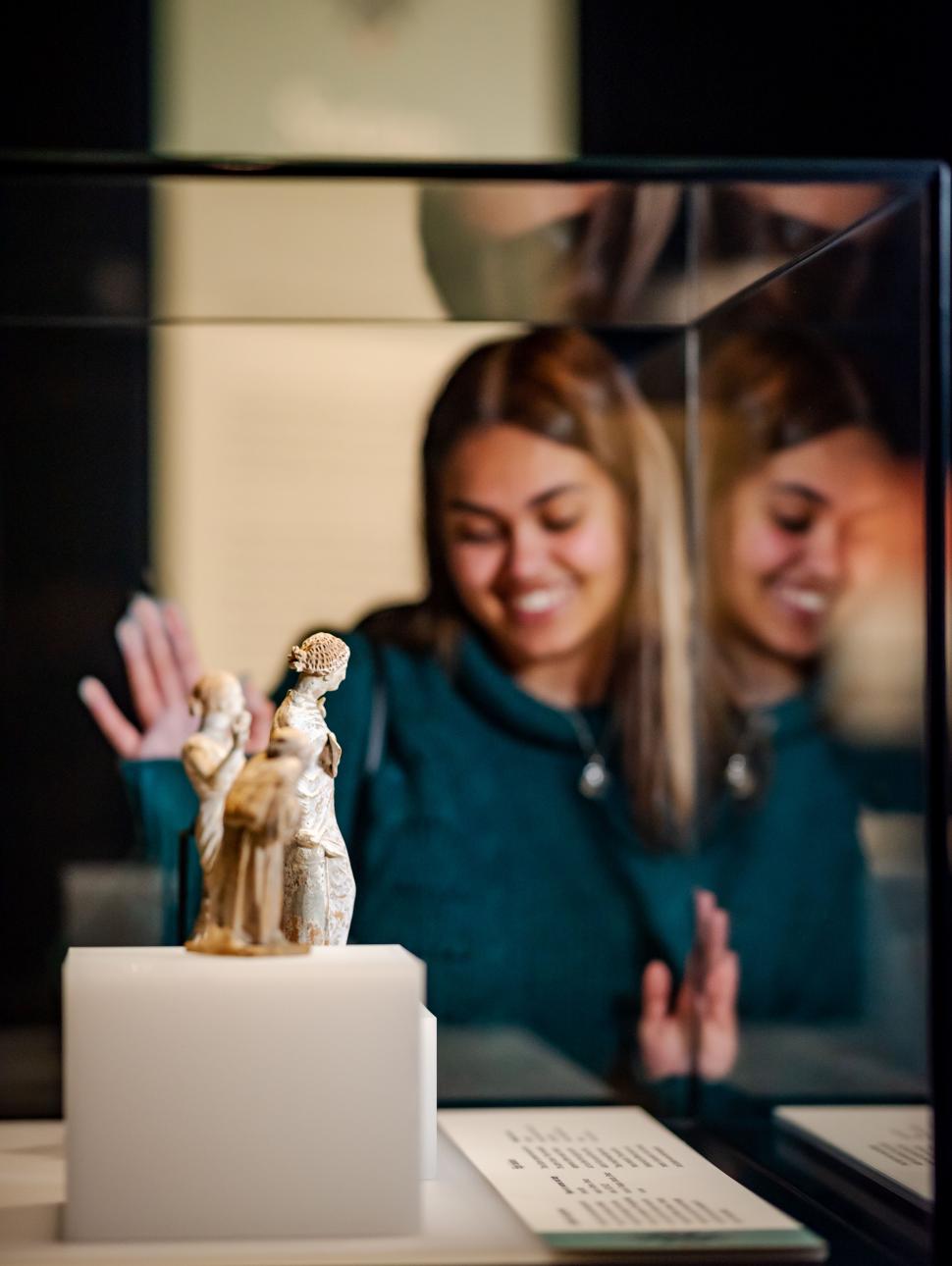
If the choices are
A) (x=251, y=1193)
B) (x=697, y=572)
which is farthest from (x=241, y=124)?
(x=251, y=1193)

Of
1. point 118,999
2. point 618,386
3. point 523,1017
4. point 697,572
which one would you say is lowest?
point 523,1017

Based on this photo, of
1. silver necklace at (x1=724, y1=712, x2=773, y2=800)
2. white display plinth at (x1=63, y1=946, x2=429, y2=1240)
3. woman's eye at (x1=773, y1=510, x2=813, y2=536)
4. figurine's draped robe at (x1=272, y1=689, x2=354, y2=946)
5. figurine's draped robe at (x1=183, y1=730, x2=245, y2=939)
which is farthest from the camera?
silver necklace at (x1=724, y1=712, x2=773, y2=800)

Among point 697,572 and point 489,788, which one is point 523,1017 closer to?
point 489,788

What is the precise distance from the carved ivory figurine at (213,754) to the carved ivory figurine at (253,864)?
89 millimetres

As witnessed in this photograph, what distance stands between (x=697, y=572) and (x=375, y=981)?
1.54 meters

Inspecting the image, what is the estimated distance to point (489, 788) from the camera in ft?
11.7

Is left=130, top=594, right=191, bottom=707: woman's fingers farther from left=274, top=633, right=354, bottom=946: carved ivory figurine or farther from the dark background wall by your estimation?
left=274, top=633, right=354, bottom=946: carved ivory figurine

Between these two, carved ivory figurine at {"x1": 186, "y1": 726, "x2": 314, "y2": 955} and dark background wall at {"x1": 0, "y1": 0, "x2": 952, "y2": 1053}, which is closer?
carved ivory figurine at {"x1": 186, "y1": 726, "x2": 314, "y2": 955}

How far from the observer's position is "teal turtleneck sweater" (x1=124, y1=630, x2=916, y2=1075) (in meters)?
3.47

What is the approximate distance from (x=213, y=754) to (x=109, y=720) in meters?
1.05

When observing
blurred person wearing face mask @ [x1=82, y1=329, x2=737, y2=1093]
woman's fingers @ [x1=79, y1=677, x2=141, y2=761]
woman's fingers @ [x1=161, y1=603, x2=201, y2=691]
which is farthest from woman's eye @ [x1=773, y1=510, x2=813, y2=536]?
woman's fingers @ [x1=79, y1=677, x2=141, y2=761]

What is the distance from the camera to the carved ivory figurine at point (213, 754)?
2.43m

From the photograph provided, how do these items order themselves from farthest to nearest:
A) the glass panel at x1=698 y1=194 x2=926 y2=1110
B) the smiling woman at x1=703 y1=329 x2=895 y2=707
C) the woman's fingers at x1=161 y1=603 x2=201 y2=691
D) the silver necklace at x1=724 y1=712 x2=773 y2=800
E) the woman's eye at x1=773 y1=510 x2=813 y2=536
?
1. the silver necklace at x1=724 y1=712 x2=773 y2=800
2. the woman's fingers at x1=161 y1=603 x2=201 y2=691
3. the woman's eye at x1=773 y1=510 x2=813 y2=536
4. the smiling woman at x1=703 y1=329 x2=895 y2=707
5. the glass panel at x1=698 y1=194 x2=926 y2=1110

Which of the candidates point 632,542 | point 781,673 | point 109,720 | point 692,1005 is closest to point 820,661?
point 781,673
